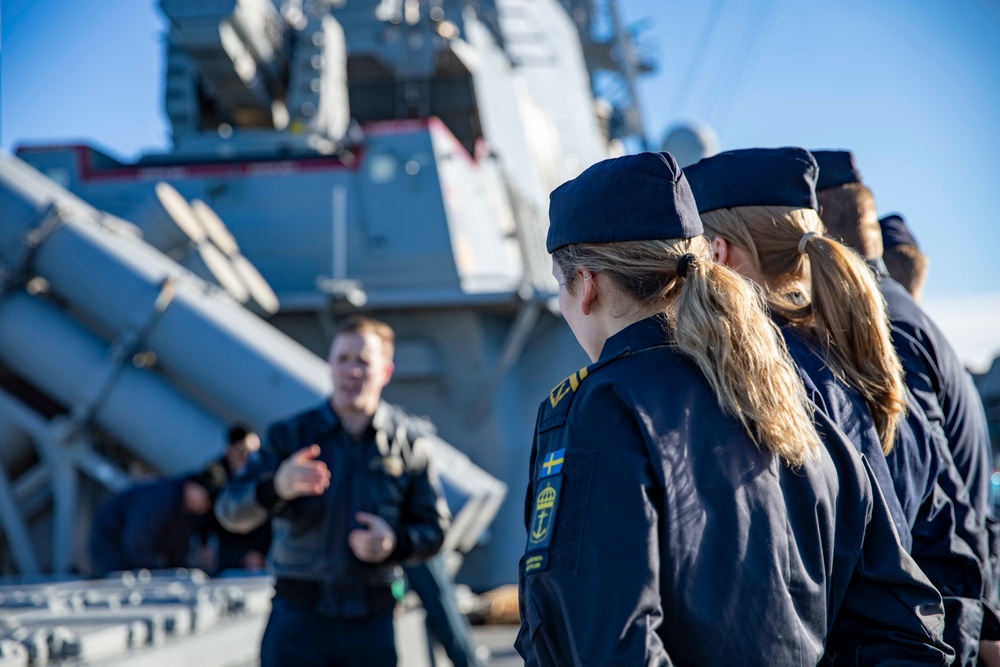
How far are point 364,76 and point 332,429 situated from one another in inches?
326

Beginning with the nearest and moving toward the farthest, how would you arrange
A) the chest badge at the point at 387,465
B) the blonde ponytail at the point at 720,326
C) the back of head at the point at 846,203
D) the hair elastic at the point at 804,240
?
the blonde ponytail at the point at 720,326
the hair elastic at the point at 804,240
the back of head at the point at 846,203
the chest badge at the point at 387,465

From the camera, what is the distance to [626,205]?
4.27 ft

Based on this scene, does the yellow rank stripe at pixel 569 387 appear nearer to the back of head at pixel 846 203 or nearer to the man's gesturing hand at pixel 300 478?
the back of head at pixel 846 203

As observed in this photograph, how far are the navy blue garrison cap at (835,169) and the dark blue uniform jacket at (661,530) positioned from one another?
106 centimetres

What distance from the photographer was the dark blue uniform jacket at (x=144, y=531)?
200 inches

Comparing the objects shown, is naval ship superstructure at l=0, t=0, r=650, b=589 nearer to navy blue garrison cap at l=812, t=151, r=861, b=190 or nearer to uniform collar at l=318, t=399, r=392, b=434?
uniform collar at l=318, t=399, r=392, b=434

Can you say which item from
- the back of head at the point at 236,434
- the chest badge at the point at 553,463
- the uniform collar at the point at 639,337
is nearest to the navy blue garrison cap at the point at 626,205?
the uniform collar at the point at 639,337

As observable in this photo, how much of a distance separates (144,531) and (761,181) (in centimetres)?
418

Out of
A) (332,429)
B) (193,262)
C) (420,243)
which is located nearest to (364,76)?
(420,243)

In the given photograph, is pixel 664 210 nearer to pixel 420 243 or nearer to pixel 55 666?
pixel 55 666

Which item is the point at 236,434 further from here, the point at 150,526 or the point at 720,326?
the point at 720,326

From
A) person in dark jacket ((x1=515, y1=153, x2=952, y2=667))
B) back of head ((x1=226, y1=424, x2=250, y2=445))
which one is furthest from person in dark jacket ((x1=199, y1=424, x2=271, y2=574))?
person in dark jacket ((x1=515, y1=153, x2=952, y2=667))

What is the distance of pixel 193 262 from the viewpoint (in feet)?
24.4

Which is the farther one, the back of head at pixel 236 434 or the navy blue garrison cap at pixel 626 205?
the back of head at pixel 236 434
